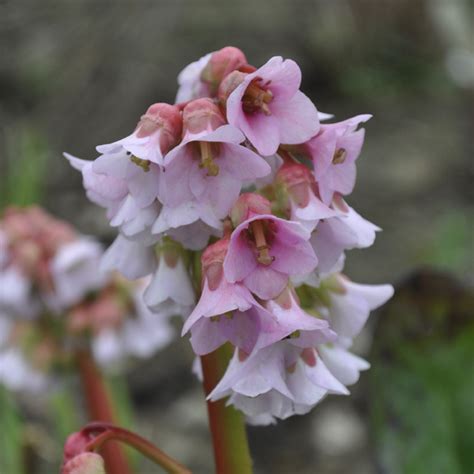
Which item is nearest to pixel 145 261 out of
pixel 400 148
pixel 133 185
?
pixel 133 185

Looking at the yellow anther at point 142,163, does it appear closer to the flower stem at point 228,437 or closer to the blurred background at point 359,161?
the flower stem at point 228,437

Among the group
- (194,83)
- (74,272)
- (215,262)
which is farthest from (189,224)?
(74,272)

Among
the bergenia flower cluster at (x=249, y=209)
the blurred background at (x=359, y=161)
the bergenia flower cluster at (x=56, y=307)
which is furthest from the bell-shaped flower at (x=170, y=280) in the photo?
the bergenia flower cluster at (x=56, y=307)

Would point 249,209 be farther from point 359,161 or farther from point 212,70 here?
point 359,161

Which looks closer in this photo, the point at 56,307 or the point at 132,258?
the point at 132,258

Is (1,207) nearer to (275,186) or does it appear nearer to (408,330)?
(408,330)
